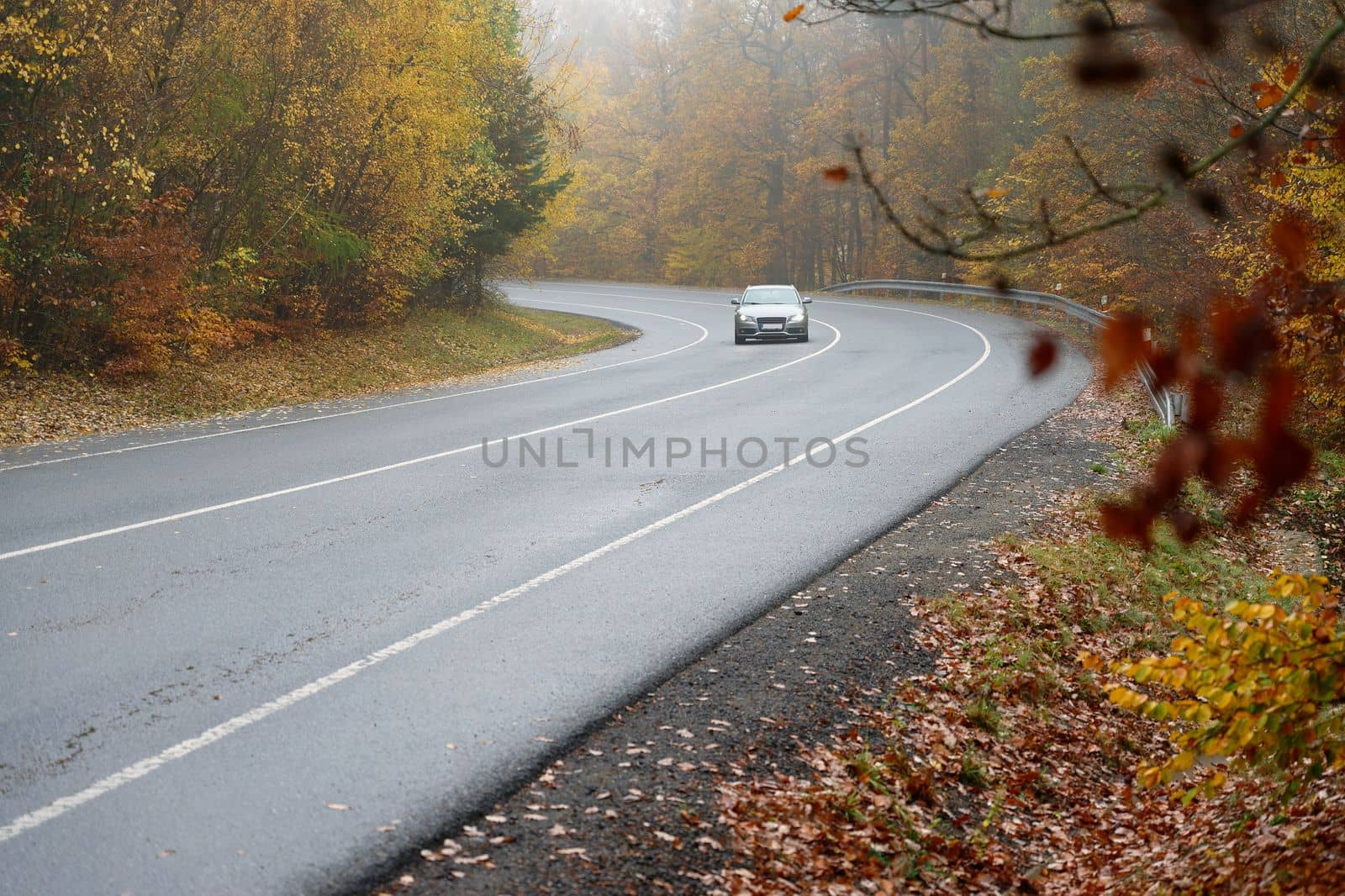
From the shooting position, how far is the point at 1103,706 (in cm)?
755

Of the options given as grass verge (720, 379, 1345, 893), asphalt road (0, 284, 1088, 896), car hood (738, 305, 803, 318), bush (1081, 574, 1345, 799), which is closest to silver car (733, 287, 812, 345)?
car hood (738, 305, 803, 318)

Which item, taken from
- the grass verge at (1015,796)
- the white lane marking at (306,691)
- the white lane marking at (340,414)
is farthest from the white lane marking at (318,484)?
the grass verge at (1015,796)

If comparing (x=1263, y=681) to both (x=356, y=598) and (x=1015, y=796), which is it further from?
(x=356, y=598)

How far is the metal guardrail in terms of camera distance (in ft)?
43.3

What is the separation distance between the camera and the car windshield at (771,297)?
30.9 metres

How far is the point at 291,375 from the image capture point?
22219 mm

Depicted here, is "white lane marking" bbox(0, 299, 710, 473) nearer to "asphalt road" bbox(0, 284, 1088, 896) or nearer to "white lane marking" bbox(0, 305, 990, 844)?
"asphalt road" bbox(0, 284, 1088, 896)

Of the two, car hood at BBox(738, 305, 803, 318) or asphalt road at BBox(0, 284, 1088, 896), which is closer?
asphalt road at BBox(0, 284, 1088, 896)

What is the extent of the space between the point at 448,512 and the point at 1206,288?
48.5ft

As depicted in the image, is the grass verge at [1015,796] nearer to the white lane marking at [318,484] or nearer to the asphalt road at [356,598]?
the asphalt road at [356,598]

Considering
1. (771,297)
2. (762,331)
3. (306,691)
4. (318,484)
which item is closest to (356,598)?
(306,691)

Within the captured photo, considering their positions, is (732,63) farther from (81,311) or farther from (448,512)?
→ (448,512)

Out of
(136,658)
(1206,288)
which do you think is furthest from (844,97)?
(136,658)

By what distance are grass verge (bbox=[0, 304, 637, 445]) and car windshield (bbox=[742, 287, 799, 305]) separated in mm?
4230
